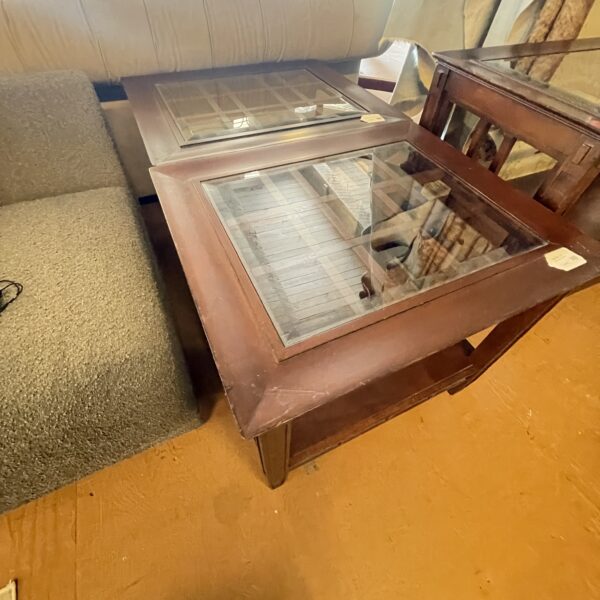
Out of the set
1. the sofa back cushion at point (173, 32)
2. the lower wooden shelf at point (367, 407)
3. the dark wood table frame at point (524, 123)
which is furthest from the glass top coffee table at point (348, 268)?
the sofa back cushion at point (173, 32)

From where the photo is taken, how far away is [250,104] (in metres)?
1.04

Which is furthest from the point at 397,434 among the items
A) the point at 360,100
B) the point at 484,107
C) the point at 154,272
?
the point at 360,100

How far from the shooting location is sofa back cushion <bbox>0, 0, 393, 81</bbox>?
939 mm

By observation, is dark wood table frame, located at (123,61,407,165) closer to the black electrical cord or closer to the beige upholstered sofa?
the beige upholstered sofa

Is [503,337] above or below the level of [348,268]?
below

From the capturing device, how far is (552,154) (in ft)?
2.60

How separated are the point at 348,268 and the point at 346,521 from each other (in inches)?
23.0

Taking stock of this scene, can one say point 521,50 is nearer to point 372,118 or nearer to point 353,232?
point 372,118

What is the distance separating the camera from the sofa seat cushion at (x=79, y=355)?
0.59 metres

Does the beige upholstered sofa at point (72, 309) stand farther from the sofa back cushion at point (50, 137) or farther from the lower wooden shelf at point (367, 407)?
the lower wooden shelf at point (367, 407)

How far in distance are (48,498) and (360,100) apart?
4.39 ft

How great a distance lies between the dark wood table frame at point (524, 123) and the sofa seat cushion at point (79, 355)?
0.78 metres

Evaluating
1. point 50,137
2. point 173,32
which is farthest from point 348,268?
point 173,32

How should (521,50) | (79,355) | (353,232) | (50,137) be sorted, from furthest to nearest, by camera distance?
(521,50)
(50,137)
(353,232)
(79,355)
